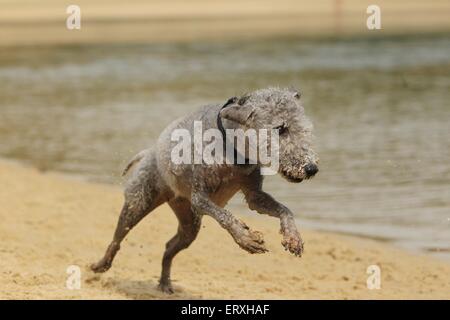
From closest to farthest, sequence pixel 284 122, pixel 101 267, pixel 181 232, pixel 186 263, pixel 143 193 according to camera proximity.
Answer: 1. pixel 284 122
2. pixel 143 193
3. pixel 181 232
4. pixel 101 267
5. pixel 186 263

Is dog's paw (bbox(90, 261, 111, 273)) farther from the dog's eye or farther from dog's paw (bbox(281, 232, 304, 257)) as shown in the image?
the dog's eye

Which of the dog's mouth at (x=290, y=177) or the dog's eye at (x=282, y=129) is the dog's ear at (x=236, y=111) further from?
the dog's mouth at (x=290, y=177)

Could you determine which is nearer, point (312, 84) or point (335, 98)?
point (335, 98)

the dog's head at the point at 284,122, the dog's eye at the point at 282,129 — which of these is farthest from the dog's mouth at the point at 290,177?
the dog's eye at the point at 282,129

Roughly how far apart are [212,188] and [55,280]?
1.63 m

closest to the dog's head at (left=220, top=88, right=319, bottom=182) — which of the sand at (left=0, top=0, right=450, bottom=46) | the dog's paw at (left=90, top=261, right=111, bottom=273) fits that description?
the dog's paw at (left=90, top=261, right=111, bottom=273)

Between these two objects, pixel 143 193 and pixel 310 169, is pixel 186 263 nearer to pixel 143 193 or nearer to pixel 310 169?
pixel 143 193

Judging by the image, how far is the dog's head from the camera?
21.0 feet

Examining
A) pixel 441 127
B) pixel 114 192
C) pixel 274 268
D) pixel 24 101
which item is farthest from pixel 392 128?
pixel 24 101

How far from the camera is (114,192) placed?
12508mm

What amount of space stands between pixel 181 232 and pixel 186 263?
1.22m

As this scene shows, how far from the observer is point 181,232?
814cm

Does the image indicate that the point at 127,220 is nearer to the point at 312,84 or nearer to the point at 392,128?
the point at 392,128

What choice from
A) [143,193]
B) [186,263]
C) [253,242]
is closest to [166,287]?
[143,193]
